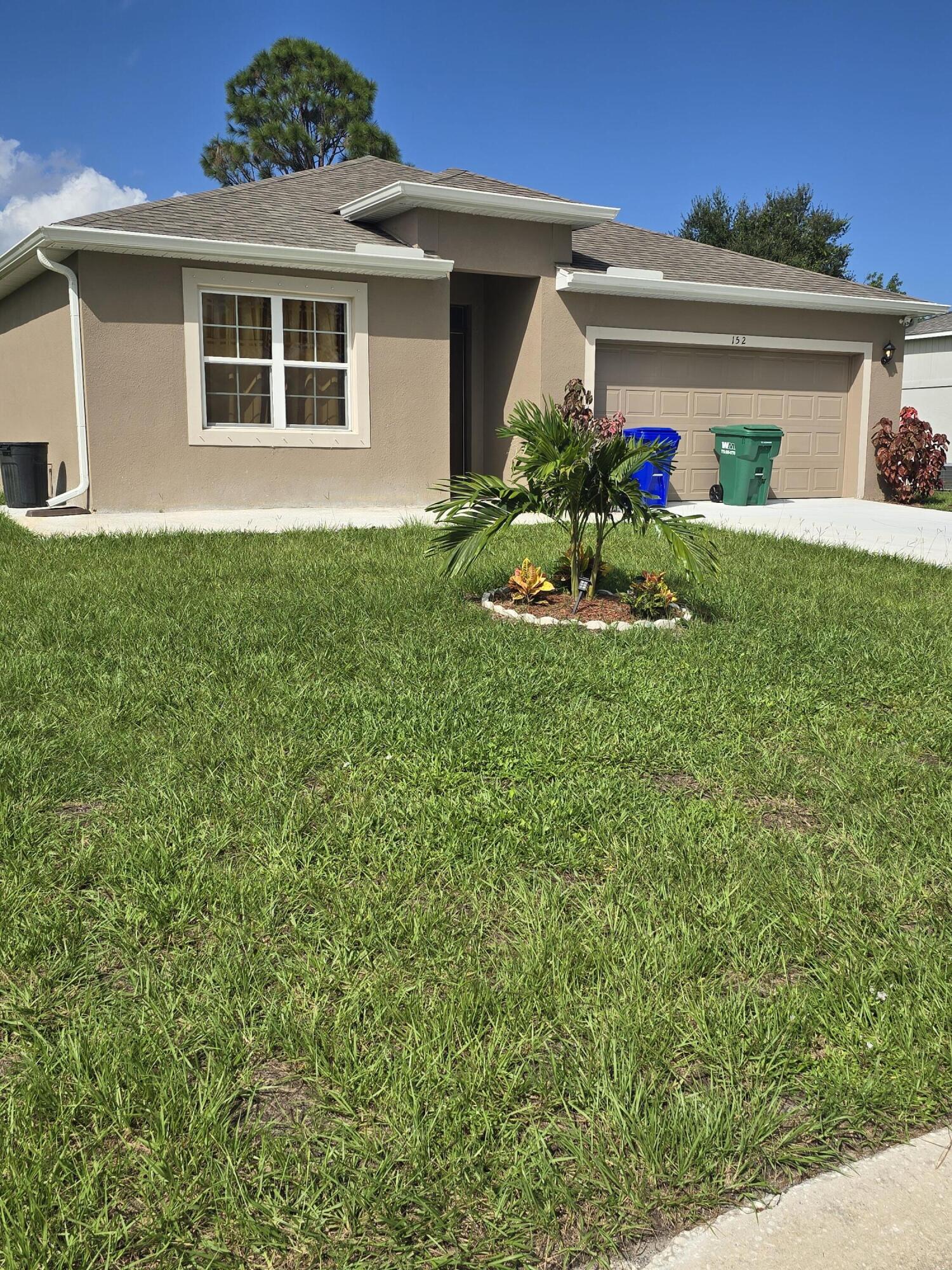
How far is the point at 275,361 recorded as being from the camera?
1299 centimetres

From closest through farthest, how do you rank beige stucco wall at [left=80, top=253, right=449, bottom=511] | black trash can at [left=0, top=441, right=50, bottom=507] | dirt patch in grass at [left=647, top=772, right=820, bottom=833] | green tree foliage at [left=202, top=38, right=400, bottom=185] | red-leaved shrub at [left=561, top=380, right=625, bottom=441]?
1. dirt patch in grass at [left=647, top=772, right=820, bottom=833]
2. red-leaved shrub at [left=561, top=380, right=625, bottom=441]
3. beige stucco wall at [left=80, top=253, right=449, bottom=511]
4. black trash can at [left=0, top=441, right=50, bottom=507]
5. green tree foliage at [left=202, top=38, right=400, bottom=185]

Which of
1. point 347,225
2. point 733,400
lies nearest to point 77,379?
point 347,225

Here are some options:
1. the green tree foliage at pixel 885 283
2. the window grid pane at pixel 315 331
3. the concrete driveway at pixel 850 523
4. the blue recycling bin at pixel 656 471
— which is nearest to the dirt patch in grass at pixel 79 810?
the concrete driveway at pixel 850 523

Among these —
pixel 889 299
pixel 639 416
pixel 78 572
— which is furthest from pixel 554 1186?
pixel 889 299

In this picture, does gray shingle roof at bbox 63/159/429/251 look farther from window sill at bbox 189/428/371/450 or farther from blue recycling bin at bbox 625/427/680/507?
blue recycling bin at bbox 625/427/680/507

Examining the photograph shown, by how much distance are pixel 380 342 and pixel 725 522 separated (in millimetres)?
5113

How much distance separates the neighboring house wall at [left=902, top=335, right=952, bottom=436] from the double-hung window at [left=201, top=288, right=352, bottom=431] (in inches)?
763

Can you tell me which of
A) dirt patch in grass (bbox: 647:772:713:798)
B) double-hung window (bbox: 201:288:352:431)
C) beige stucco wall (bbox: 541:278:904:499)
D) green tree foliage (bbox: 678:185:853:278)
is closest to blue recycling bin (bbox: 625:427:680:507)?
beige stucco wall (bbox: 541:278:904:499)

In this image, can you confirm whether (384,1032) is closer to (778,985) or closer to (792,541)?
(778,985)

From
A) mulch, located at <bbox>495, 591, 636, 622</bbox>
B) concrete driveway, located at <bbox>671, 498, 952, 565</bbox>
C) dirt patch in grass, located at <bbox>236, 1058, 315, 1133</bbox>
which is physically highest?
concrete driveway, located at <bbox>671, 498, 952, 565</bbox>

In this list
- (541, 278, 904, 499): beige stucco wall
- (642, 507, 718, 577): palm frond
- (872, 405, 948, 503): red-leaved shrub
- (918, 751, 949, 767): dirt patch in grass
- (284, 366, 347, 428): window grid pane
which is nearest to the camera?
(918, 751, 949, 767): dirt patch in grass

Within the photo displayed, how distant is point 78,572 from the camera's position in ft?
25.9

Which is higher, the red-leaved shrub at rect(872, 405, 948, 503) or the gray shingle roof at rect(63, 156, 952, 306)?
the gray shingle roof at rect(63, 156, 952, 306)

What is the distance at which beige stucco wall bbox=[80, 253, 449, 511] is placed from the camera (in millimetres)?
11984
